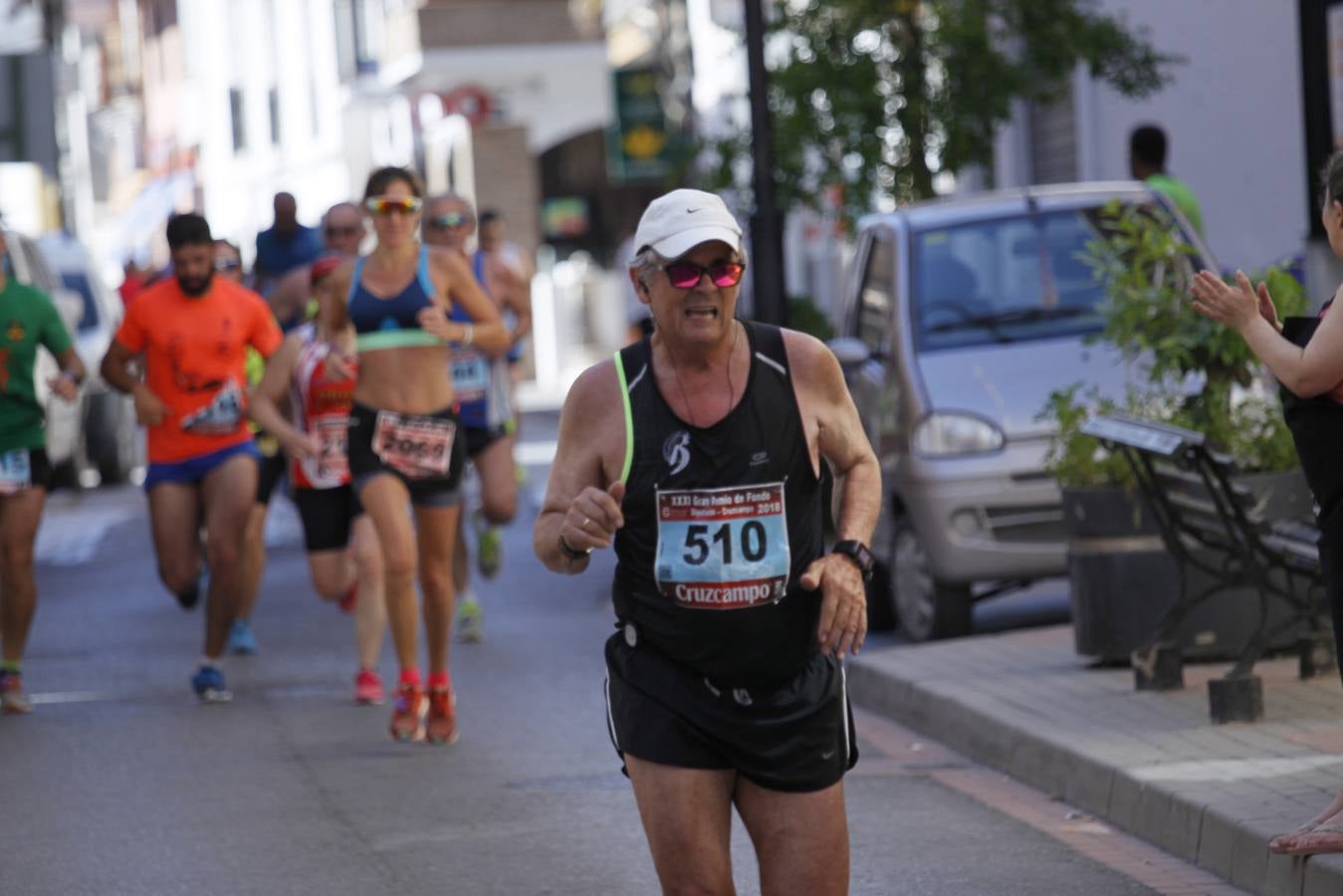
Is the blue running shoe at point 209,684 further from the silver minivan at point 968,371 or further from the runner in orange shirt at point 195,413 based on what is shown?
the silver minivan at point 968,371

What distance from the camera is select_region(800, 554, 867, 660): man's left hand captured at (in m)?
5.02

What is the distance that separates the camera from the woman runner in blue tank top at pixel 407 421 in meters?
9.55

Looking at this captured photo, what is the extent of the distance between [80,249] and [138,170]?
56563mm

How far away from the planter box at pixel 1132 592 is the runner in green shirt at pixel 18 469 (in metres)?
4.08

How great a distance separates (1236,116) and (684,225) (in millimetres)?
15043

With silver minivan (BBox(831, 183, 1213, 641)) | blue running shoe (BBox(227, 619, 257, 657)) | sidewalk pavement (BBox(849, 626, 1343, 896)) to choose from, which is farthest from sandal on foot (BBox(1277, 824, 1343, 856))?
blue running shoe (BBox(227, 619, 257, 657))

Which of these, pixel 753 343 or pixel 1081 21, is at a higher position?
pixel 1081 21

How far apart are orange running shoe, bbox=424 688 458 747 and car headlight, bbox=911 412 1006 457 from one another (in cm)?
284

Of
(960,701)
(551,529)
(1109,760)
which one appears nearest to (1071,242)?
(960,701)

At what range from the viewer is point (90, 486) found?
26531mm

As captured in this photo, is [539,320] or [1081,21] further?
[539,320]

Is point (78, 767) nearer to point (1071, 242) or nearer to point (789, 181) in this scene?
point (1071, 242)

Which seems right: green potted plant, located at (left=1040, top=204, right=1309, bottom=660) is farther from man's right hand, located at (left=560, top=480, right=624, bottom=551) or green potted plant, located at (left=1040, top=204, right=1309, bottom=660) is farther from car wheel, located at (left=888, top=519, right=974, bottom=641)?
man's right hand, located at (left=560, top=480, right=624, bottom=551)

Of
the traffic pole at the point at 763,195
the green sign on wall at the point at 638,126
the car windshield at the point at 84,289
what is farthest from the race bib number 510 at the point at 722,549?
the green sign on wall at the point at 638,126
